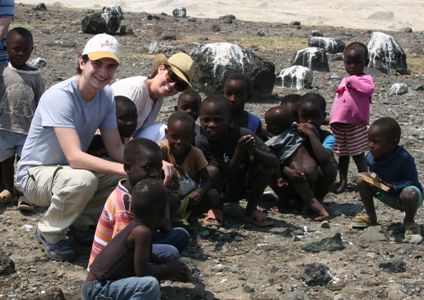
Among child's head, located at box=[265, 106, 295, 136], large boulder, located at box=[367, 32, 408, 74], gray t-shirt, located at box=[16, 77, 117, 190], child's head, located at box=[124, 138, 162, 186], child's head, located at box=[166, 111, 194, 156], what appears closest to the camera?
child's head, located at box=[124, 138, 162, 186]

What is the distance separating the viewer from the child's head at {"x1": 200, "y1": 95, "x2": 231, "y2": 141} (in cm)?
575

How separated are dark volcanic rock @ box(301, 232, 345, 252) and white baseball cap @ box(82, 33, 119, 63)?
6.26ft

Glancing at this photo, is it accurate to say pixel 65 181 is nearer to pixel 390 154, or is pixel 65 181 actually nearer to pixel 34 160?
pixel 34 160

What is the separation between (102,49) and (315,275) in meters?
2.04

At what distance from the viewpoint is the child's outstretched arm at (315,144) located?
6.32 meters

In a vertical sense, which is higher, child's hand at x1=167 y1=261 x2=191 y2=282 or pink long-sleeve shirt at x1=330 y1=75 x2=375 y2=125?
pink long-sleeve shirt at x1=330 y1=75 x2=375 y2=125

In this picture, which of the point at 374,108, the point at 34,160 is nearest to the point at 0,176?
the point at 34,160

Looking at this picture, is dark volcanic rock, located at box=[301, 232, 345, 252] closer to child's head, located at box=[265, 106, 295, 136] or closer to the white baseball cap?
child's head, located at box=[265, 106, 295, 136]

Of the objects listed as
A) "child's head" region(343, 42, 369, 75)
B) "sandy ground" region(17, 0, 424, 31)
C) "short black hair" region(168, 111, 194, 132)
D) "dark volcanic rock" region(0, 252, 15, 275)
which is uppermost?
"child's head" region(343, 42, 369, 75)

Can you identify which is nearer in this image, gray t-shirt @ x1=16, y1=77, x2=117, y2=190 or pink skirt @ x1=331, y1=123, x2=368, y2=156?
gray t-shirt @ x1=16, y1=77, x2=117, y2=190

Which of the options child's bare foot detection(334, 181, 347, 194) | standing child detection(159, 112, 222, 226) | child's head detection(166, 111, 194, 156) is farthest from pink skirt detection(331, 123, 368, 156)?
child's head detection(166, 111, 194, 156)

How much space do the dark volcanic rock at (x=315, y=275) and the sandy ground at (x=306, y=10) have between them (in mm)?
27510

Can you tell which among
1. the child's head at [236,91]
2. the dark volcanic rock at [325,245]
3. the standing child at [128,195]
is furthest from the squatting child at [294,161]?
the standing child at [128,195]

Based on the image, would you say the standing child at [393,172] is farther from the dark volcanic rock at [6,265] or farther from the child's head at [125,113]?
the dark volcanic rock at [6,265]
